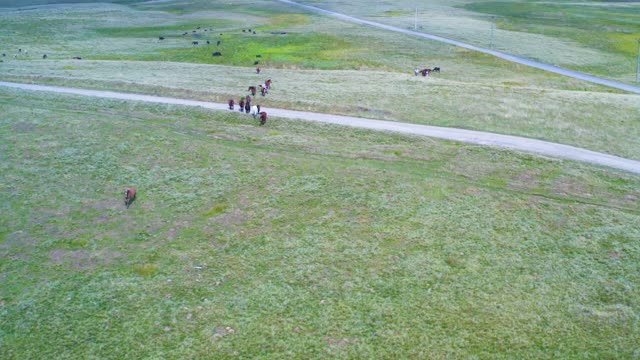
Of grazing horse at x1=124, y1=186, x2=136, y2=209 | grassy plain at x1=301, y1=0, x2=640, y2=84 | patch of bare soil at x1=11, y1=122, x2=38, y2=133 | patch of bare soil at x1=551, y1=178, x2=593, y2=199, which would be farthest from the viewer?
grassy plain at x1=301, y1=0, x2=640, y2=84

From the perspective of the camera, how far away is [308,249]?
25922 millimetres

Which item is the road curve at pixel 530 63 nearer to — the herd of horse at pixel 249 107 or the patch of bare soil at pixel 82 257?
the herd of horse at pixel 249 107

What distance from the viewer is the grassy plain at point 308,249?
20.2 meters

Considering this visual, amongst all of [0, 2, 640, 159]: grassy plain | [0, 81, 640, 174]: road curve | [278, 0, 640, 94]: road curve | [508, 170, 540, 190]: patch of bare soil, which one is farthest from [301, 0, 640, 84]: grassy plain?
[508, 170, 540, 190]: patch of bare soil

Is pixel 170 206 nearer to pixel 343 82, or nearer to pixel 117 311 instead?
pixel 117 311

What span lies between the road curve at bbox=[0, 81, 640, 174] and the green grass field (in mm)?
1503

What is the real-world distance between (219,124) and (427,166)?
1877 cm

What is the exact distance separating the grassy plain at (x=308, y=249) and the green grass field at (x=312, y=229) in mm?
109

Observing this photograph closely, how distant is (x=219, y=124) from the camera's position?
142 ft

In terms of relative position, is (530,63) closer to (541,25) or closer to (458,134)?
(541,25)

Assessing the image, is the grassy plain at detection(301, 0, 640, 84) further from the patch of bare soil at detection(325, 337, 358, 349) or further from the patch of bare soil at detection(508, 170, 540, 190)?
the patch of bare soil at detection(325, 337, 358, 349)

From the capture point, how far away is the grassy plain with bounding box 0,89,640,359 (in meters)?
20.2

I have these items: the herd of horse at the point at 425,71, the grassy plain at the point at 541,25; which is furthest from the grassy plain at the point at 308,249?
the grassy plain at the point at 541,25

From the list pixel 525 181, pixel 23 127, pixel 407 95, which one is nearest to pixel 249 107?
pixel 407 95
